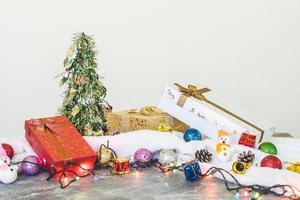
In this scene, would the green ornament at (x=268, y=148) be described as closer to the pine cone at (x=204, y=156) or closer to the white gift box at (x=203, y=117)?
the white gift box at (x=203, y=117)

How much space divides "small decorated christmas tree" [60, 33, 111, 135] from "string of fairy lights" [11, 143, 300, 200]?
259mm

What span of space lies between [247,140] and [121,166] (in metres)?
0.42

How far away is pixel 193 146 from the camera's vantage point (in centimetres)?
188

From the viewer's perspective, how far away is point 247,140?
1907 mm

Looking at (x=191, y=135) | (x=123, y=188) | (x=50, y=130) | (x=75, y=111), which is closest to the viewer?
(x=123, y=188)

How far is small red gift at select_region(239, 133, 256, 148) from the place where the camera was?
6.25 feet

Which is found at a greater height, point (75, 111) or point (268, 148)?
point (75, 111)

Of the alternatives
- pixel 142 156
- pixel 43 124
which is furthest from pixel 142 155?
pixel 43 124

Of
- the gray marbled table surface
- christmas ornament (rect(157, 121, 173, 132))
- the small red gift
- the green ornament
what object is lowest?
the gray marbled table surface

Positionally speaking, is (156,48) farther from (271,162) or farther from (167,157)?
(271,162)

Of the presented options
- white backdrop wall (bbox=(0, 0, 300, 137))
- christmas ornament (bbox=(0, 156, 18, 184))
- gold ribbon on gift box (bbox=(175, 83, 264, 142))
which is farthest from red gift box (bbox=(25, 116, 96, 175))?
white backdrop wall (bbox=(0, 0, 300, 137))

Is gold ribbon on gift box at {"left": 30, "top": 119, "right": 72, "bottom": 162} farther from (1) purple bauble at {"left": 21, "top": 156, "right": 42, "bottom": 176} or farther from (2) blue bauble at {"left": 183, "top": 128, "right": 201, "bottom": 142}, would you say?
(2) blue bauble at {"left": 183, "top": 128, "right": 201, "bottom": 142}

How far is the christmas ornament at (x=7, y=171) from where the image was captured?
1.67 metres

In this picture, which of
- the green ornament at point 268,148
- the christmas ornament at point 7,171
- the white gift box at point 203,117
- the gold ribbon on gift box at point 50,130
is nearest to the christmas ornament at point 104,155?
the gold ribbon on gift box at point 50,130
